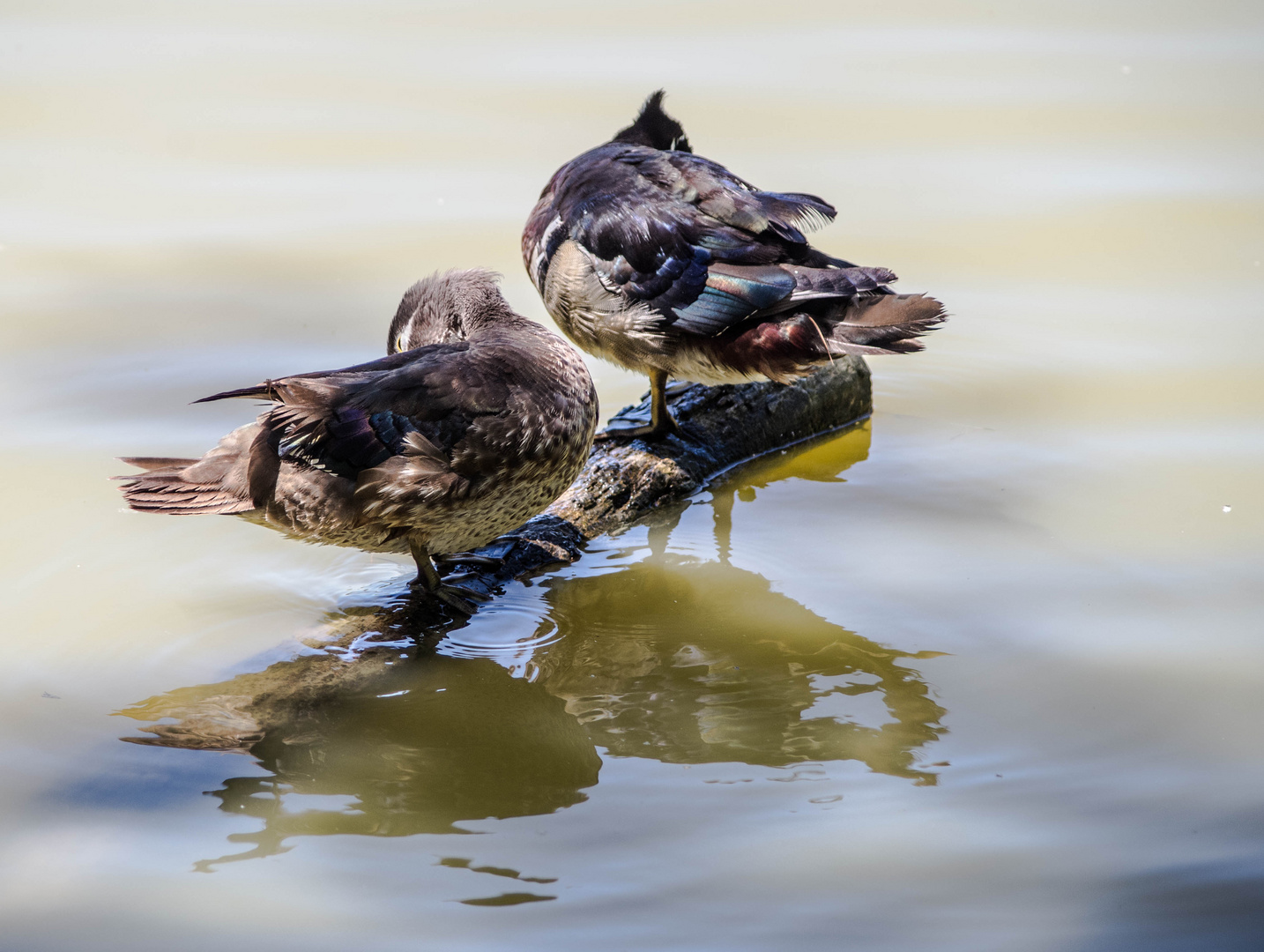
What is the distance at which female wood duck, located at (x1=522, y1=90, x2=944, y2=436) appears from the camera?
4105mm

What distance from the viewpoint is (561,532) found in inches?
162

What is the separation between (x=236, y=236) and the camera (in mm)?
6461

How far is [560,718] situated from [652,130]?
2.64 meters

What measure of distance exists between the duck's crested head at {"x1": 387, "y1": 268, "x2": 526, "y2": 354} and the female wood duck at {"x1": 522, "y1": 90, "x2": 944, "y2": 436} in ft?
1.34

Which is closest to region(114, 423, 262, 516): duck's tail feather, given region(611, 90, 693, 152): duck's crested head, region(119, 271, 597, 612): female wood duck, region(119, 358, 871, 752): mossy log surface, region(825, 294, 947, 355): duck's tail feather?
region(119, 271, 597, 612): female wood duck

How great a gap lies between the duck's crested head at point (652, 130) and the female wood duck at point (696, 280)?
26 cm

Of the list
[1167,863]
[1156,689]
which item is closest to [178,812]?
[1167,863]

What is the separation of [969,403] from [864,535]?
1.20m

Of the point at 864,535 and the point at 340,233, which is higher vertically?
the point at 340,233

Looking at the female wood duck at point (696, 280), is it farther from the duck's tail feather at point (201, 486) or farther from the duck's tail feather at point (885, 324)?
the duck's tail feather at point (201, 486)

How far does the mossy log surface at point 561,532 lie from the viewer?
133 inches

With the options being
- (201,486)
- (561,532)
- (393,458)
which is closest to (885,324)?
(561,532)

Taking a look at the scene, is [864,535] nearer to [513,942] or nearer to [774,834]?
[774,834]

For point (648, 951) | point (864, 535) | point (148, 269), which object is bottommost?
point (648, 951)
